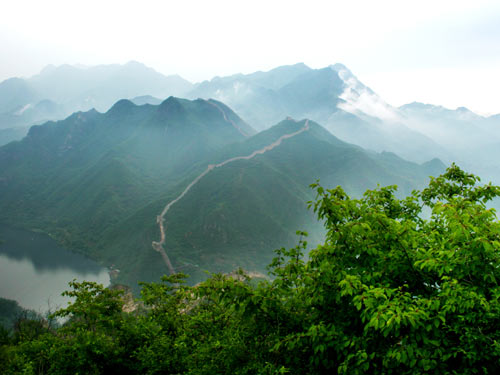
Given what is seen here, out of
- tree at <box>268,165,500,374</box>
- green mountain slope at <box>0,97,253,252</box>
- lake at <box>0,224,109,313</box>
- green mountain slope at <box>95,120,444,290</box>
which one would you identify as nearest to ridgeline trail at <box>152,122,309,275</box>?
green mountain slope at <box>95,120,444,290</box>

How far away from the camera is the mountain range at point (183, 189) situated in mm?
93062

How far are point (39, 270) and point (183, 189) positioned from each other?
56083 mm

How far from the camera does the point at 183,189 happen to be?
120 metres

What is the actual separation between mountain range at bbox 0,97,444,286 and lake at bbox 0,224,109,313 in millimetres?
5085

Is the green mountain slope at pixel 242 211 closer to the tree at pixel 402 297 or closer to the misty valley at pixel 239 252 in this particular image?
the misty valley at pixel 239 252

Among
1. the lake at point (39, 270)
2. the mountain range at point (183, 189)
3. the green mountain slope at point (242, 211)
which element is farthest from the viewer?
the mountain range at point (183, 189)

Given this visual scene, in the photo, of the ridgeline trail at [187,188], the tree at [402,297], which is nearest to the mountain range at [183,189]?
the ridgeline trail at [187,188]

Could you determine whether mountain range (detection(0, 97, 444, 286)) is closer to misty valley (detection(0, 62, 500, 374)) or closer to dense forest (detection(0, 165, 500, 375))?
misty valley (detection(0, 62, 500, 374))

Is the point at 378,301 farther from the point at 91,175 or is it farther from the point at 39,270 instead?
the point at 91,175

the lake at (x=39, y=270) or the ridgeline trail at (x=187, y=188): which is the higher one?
the ridgeline trail at (x=187, y=188)

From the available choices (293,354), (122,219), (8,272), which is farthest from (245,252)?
(293,354)

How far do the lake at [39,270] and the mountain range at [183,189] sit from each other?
5.09 meters

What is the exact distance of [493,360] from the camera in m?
5.36

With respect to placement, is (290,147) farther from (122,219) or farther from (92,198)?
(92,198)
